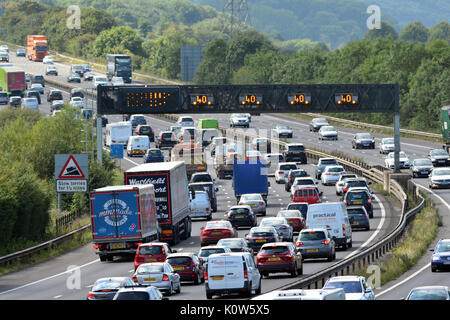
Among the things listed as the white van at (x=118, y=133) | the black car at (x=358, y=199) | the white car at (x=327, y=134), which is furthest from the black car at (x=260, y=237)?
the white car at (x=327, y=134)

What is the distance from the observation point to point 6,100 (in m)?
134

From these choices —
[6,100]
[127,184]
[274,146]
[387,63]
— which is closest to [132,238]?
[127,184]

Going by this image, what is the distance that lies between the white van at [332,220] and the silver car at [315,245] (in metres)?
3.69

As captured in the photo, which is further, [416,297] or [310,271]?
[310,271]

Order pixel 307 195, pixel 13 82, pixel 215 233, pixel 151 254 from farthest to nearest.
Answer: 1. pixel 13 82
2. pixel 307 195
3. pixel 215 233
4. pixel 151 254

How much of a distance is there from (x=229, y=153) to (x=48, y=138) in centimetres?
1429

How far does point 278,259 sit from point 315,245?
5192 millimetres

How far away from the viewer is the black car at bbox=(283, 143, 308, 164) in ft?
301

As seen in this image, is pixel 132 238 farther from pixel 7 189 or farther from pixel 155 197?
pixel 7 189

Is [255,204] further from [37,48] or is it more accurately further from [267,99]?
[37,48]

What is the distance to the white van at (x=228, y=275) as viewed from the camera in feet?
105

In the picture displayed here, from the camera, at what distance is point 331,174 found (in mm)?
79312

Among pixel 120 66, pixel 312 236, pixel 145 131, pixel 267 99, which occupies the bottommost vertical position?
pixel 312 236

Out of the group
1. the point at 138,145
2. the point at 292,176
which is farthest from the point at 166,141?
the point at 292,176
